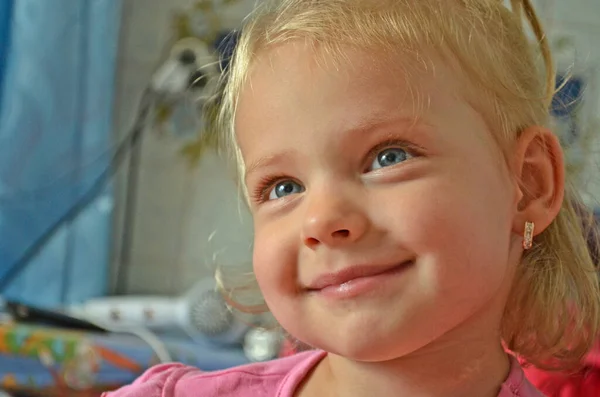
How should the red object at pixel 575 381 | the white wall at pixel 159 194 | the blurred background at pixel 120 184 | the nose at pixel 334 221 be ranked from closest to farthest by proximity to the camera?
1. the nose at pixel 334 221
2. the red object at pixel 575 381
3. the blurred background at pixel 120 184
4. the white wall at pixel 159 194

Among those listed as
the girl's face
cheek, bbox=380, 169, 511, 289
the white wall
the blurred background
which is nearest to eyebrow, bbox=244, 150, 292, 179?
the girl's face

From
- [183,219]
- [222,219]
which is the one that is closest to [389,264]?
[222,219]

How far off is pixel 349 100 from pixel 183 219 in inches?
53.1

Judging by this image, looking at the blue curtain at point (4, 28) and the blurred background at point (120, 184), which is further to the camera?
the blue curtain at point (4, 28)

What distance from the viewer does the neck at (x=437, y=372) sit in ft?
1.89

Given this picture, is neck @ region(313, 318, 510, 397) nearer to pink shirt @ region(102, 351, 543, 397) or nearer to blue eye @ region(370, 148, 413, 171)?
pink shirt @ region(102, 351, 543, 397)

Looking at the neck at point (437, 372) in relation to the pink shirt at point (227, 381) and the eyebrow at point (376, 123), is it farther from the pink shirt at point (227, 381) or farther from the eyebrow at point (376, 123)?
the eyebrow at point (376, 123)

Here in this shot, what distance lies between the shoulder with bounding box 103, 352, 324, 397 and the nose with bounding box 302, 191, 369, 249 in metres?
0.21

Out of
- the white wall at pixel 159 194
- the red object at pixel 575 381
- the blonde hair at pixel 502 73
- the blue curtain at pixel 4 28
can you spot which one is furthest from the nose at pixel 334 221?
the white wall at pixel 159 194

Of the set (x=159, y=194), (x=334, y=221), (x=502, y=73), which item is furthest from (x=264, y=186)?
(x=159, y=194)

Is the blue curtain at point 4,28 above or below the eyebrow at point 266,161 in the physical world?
above

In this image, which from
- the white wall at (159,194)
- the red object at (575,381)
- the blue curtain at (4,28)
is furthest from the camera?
the white wall at (159,194)

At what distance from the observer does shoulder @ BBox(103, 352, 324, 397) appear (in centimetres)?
67

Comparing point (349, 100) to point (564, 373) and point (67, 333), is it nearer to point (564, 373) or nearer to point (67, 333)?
point (564, 373)
